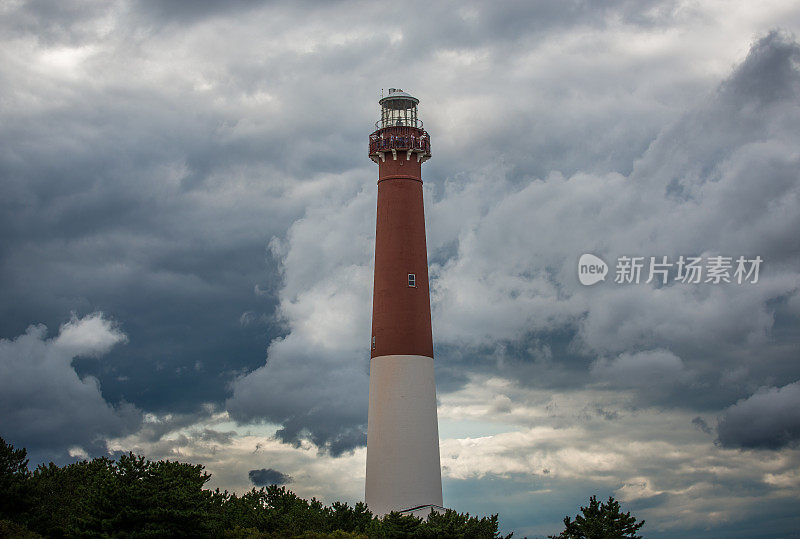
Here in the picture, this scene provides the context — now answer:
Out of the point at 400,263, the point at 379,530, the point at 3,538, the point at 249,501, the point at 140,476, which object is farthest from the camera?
the point at 400,263

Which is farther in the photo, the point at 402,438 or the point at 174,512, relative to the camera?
the point at 402,438

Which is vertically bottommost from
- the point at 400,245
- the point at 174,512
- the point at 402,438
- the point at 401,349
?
the point at 174,512

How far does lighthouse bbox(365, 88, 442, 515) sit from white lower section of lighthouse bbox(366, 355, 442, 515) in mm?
69

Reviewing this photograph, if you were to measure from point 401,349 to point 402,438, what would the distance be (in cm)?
619

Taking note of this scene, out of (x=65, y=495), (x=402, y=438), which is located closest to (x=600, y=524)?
(x=402, y=438)

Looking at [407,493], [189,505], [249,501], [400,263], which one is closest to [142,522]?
[189,505]

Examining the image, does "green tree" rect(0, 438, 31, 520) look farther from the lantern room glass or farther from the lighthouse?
the lantern room glass

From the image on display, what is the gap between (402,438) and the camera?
64250mm

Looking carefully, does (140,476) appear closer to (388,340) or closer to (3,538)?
(3,538)

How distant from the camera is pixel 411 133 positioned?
7012cm

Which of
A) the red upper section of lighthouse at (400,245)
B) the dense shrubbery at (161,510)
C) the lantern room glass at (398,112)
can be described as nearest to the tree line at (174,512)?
the dense shrubbery at (161,510)

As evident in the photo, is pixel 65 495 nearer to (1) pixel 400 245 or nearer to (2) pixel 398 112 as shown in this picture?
(1) pixel 400 245

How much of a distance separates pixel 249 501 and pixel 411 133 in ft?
95.9

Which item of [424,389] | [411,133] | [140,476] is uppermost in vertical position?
[411,133]
